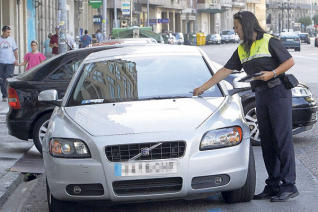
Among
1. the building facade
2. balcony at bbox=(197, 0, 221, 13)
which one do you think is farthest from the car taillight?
the building facade

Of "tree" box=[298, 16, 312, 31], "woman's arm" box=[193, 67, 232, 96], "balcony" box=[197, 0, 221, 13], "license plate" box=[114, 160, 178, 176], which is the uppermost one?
"balcony" box=[197, 0, 221, 13]

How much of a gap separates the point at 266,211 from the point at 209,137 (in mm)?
854

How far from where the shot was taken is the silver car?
6.38 meters

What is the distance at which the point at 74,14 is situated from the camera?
6003cm

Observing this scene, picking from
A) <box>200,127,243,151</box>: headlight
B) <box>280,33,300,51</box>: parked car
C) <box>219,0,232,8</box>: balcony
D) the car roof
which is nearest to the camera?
<box>200,127,243,151</box>: headlight

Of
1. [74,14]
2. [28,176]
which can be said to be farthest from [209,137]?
[74,14]

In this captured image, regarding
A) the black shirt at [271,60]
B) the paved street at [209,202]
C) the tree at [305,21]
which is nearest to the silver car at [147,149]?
the paved street at [209,202]

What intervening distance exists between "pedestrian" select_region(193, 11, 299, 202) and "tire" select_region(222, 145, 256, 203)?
30 cm

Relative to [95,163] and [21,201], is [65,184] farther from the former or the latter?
[21,201]

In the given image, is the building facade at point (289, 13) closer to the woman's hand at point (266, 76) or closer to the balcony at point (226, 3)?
the balcony at point (226, 3)

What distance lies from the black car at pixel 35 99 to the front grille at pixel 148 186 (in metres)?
4.37

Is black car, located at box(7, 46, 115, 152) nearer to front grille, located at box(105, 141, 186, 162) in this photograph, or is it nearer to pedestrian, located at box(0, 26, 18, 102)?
front grille, located at box(105, 141, 186, 162)

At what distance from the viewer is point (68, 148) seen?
659 cm

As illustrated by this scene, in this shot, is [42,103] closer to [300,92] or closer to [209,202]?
[300,92]
